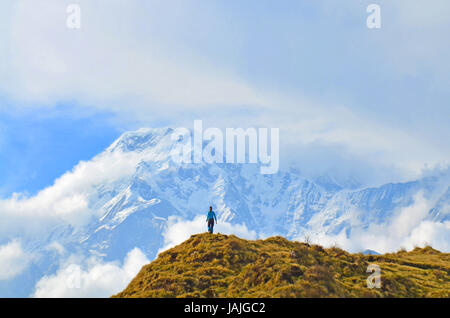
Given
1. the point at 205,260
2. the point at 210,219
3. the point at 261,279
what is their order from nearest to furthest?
the point at 261,279, the point at 205,260, the point at 210,219

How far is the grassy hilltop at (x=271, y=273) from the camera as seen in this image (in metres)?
37.7

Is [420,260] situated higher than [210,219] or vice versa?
[210,219]

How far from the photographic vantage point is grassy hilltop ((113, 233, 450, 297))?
1483 inches

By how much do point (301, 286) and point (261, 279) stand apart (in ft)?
14.5

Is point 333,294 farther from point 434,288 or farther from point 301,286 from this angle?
point 434,288

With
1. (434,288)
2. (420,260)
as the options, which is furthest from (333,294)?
(420,260)

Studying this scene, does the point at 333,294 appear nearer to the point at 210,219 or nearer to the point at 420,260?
the point at 210,219

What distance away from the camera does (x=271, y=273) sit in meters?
39.4

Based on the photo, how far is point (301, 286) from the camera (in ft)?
117

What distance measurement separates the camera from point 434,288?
42969 mm
